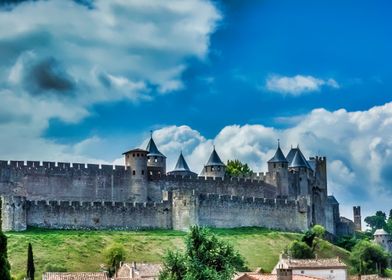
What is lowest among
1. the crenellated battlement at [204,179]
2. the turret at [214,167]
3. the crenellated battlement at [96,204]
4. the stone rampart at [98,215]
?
the stone rampart at [98,215]

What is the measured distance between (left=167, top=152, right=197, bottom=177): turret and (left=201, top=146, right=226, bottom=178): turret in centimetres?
140

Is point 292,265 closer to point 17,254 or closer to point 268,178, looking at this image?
point 17,254

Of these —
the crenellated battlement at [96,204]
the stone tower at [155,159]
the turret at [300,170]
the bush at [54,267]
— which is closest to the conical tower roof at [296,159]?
the turret at [300,170]

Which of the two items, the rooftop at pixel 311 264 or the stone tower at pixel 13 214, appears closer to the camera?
the rooftop at pixel 311 264

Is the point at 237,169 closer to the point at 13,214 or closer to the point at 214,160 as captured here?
the point at 214,160

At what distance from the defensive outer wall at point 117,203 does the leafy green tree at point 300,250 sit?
29.8 feet

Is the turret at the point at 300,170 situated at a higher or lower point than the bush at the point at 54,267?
higher

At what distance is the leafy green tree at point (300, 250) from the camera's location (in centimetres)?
7900

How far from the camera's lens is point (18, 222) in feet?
252

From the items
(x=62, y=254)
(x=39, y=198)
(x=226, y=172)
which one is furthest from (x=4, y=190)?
(x=226, y=172)

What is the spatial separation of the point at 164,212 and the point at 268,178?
56.1 feet

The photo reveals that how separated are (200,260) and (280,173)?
2013 inches

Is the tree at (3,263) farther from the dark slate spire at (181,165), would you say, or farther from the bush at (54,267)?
the dark slate spire at (181,165)

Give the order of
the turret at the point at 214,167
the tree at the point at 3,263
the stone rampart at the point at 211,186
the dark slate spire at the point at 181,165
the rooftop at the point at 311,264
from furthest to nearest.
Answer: the dark slate spire at the point at 181,165, the turret at the point at 214,167, the stone rampart at the point at 211,186, the rooftop at the point at 311,264, the tree at the point at 3,263
